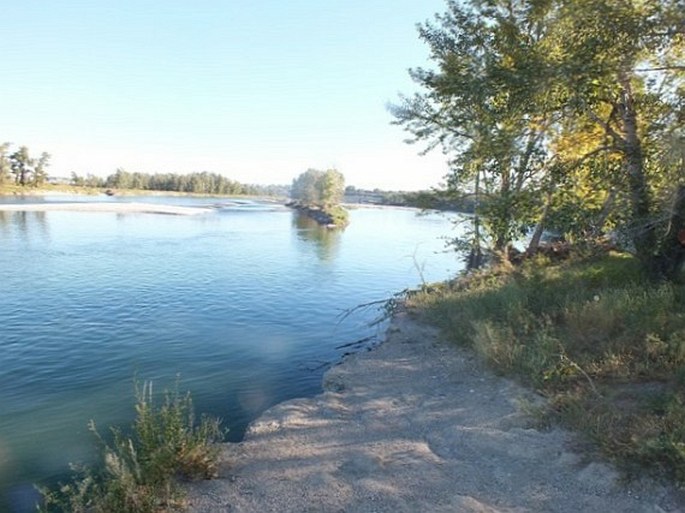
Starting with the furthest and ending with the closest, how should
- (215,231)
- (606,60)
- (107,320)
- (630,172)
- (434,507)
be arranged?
(215,231) → (107,320) → (630,172) → (606,60) → (434,507)

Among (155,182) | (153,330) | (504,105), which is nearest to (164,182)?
(155,182)

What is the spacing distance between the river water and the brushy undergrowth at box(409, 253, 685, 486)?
148 inches

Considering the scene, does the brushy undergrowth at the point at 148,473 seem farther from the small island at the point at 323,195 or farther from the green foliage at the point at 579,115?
the small island at the point at 323,195

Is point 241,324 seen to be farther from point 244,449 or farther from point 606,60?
point 606,60

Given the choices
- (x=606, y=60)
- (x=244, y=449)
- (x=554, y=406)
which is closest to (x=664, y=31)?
(x=606, y=60)

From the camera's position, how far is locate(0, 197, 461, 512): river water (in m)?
10.1

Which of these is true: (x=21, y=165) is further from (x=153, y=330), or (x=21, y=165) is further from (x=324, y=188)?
(x=153, y=330)

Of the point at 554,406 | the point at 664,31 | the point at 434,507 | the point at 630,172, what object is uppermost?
the point at 664,31

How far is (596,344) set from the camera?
33.3 feet

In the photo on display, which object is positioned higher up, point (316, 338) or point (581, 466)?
point (581, 466)

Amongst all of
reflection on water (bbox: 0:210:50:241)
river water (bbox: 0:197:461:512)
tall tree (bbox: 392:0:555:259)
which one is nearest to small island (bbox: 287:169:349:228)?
reflection on water (bbox: 0:210:50:241)

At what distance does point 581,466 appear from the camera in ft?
20.8

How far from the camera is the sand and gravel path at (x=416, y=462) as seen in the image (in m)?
5.84

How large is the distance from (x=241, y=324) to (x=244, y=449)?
10638 millimetres
